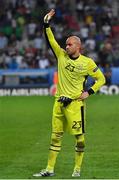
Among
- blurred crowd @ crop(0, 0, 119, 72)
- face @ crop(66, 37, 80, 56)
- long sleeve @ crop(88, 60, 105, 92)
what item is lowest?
long sleeve @ crop(88, 60, 105, 92)

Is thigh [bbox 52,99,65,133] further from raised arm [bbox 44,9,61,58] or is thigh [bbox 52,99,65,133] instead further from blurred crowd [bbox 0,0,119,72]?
blurred crowd [bbox 0,0,119,72]

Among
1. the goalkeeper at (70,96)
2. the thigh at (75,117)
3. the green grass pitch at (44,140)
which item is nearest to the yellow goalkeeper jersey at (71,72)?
the goalkeeper at (70,96)

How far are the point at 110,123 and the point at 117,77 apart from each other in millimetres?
9910

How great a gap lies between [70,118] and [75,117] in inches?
3.4

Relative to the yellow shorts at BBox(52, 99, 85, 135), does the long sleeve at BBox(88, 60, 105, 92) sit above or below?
above

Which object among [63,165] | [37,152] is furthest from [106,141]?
[63,165]

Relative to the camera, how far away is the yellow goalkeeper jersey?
12.1 meters

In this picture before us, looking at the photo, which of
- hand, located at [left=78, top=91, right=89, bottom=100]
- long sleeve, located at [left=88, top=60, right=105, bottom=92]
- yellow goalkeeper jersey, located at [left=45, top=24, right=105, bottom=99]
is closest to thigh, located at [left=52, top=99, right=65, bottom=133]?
yellow goalkeeper jersey, located at [left=45, top=24, right=105, bottom=99]

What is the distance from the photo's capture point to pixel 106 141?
1662 cm

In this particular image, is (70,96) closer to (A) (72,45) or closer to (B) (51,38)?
(A) (72,45)

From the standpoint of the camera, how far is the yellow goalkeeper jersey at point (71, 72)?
1207 centimetres

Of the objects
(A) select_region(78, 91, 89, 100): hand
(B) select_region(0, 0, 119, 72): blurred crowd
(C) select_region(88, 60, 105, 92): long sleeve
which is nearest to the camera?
(A) select_region(78, 91, 89, 100): hand

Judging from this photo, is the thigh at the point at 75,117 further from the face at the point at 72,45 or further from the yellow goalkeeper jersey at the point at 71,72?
the face at the point at 72,45

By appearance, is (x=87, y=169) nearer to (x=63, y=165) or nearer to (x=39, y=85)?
(x=63, y=165)
